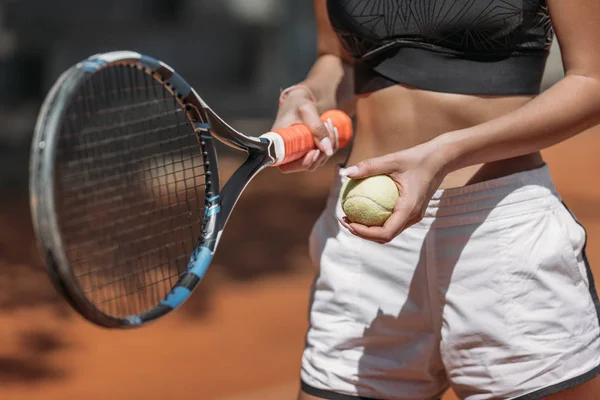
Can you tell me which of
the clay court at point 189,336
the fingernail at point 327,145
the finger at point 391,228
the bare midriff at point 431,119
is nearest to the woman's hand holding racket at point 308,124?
the fingernail at point 327,145

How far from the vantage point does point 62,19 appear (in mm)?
9445

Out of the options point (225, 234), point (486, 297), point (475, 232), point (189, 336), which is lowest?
point (189, 336)

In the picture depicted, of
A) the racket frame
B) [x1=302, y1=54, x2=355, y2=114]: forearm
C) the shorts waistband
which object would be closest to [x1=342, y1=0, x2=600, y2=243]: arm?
the shorts waistband

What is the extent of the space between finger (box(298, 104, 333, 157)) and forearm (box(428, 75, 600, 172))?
0.44 metres

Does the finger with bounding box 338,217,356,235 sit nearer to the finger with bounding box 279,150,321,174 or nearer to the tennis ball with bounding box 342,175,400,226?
the tennis ball with bounding box 342,175,400,226

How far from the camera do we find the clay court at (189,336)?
154 inches

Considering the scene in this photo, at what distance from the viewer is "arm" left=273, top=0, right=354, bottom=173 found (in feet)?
6.71

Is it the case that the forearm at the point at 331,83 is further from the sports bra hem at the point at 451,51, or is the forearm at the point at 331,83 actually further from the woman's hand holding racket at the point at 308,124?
the sports bra hem at the point at 451,51

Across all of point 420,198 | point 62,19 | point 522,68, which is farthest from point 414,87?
point 62,19

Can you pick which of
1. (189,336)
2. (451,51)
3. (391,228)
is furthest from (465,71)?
(189,336)

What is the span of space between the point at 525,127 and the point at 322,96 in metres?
0.69

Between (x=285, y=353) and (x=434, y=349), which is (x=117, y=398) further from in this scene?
(x=434, y=349)

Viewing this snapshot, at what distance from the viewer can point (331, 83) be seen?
87.7 inches

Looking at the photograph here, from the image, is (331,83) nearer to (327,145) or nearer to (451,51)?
(327,145)
